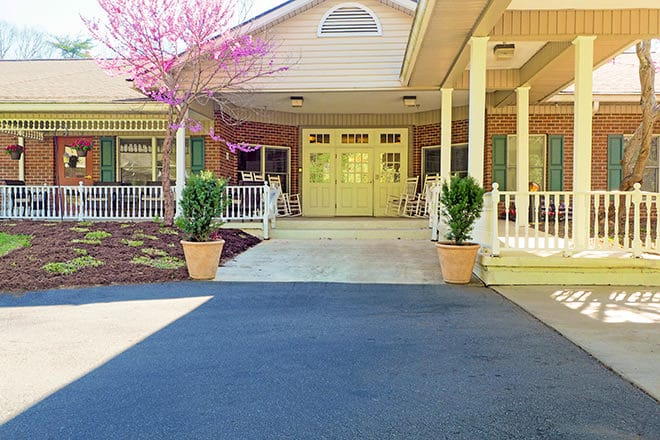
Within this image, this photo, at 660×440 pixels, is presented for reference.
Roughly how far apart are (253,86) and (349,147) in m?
4.00

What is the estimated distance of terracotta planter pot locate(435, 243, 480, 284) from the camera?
5824 mm

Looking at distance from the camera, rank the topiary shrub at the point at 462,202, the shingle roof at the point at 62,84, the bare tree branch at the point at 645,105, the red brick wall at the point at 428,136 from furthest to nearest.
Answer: the red brick wall at the point at 428,136
the shingle roof at the point at 62,84
the bare tree branch at the point at 645,105
the topiary shrub at the point at 462,202

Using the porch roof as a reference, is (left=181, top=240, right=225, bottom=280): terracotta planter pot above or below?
below

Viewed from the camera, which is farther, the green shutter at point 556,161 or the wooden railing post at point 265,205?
the green shutter at point 556,161

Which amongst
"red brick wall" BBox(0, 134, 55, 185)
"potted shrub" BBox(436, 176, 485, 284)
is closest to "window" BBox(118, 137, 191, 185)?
"red brick wall" BBox(0, 134, 55, 185)

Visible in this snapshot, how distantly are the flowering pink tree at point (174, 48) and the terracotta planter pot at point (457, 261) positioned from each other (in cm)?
540

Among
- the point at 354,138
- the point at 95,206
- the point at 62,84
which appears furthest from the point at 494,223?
the point at 62,84

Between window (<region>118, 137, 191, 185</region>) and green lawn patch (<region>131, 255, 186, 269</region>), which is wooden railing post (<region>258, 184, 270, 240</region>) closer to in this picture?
green lawn patch (<region>131, 255, 186, 269</region>)

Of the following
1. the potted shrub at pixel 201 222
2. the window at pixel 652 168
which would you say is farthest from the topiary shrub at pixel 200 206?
the window at pixel 652 168

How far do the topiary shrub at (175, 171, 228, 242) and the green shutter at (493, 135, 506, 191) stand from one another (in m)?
7.40

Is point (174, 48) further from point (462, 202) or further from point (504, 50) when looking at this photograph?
point (462, 202)

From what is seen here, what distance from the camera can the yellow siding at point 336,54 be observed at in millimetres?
10195

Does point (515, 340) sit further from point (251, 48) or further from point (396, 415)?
point (251, 48)

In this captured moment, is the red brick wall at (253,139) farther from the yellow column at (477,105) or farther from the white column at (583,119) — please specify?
the white column at (583,119)
